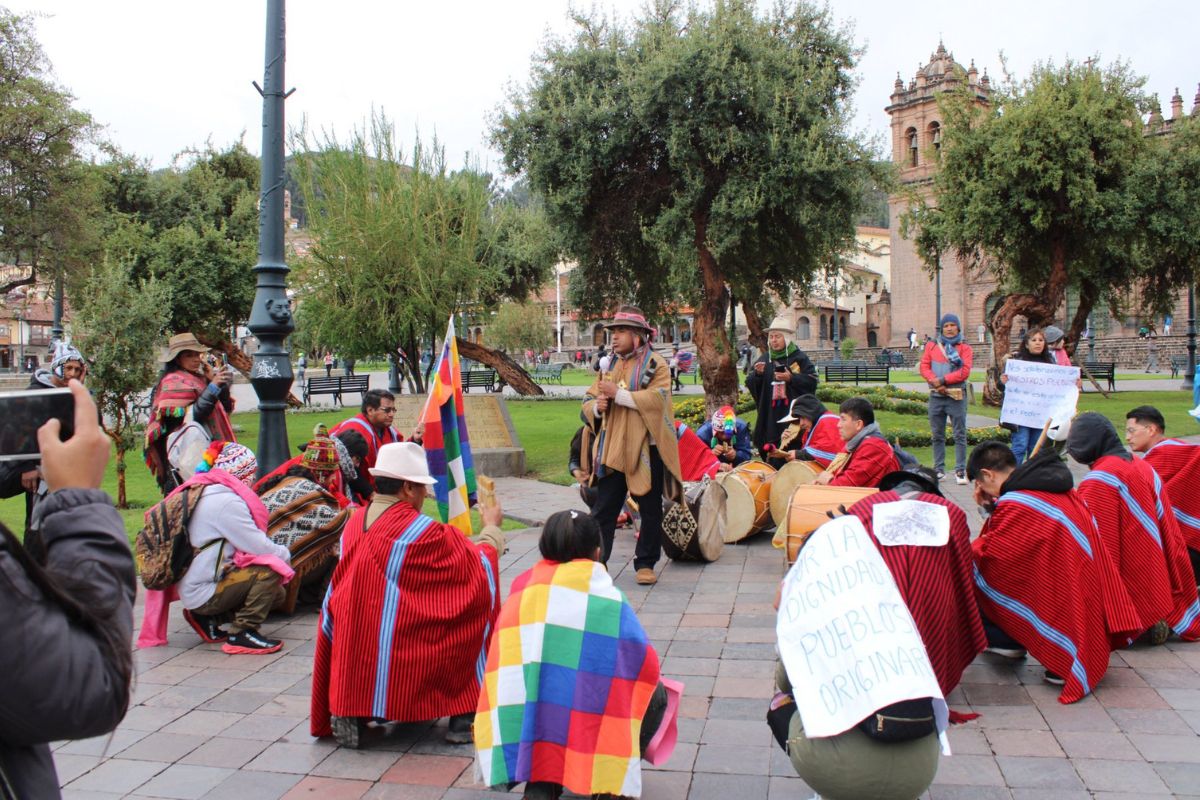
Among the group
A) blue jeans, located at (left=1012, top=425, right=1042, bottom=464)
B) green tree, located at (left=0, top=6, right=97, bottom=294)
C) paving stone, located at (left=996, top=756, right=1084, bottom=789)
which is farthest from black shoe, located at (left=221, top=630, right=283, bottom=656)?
green tree, located at (left=0, top=6, right=97, bottom=294)

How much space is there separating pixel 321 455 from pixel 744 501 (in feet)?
12.1

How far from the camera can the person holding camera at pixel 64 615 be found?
1.57 meters

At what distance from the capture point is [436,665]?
4090mm

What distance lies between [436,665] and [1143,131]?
65.7ft

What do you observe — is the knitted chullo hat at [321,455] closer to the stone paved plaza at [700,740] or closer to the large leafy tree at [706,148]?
the stone paved plaza at [700,740]

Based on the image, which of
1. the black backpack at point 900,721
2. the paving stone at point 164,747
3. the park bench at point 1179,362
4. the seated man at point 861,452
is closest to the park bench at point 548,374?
the park bench at point 1179,362

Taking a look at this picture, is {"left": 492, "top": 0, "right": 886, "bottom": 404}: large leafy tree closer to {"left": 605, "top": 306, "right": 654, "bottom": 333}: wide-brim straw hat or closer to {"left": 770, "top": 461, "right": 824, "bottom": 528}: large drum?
{"left": 770, "top": 461, "right": 824, "bottom": 528}: large drum

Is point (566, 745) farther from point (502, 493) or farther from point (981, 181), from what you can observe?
point (981, 181)

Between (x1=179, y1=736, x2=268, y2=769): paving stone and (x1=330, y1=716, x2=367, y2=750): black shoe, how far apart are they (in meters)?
0.35

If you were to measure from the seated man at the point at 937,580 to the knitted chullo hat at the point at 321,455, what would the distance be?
3.77 meters

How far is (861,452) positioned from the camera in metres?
6.11

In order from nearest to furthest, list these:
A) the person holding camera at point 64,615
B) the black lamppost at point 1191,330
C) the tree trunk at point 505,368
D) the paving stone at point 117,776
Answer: the person holding camera at point 64,615 → the paving stone at point 117,776 → the black lamppost at point 1191,330 → the tree trunk at point 505,368

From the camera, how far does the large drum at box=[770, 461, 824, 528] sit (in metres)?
7.84

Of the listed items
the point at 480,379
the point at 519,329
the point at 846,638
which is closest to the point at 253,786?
the point at 846,638
